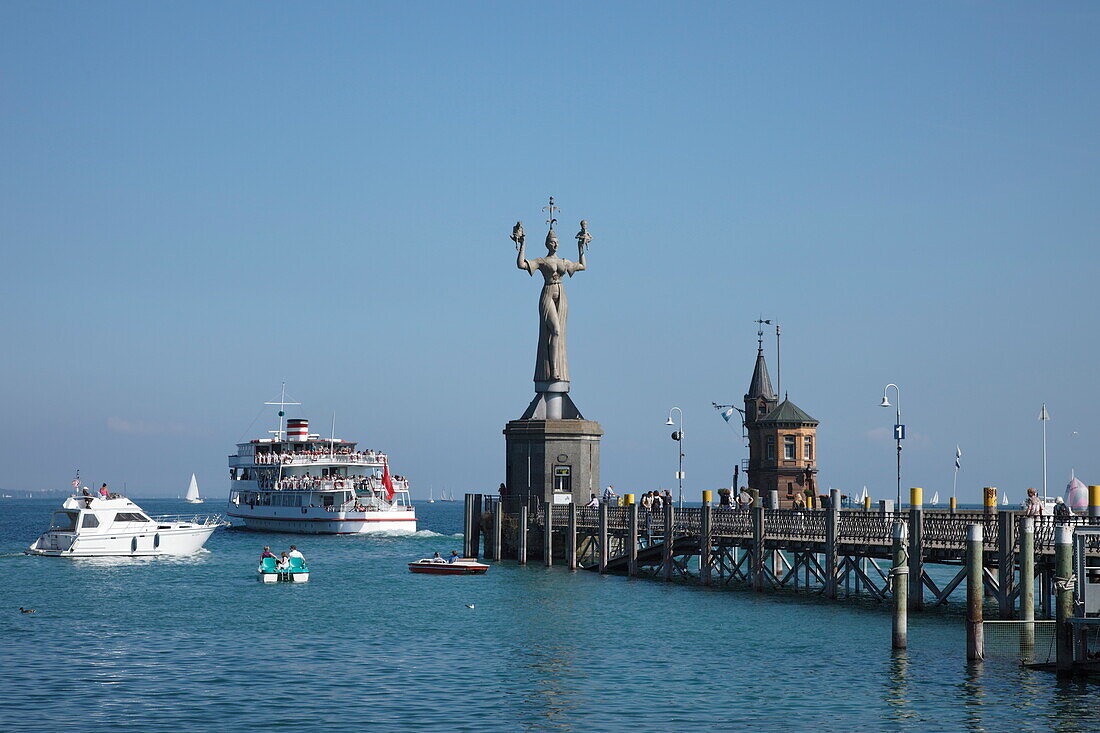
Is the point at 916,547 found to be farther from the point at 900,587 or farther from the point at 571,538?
the point at 571,538

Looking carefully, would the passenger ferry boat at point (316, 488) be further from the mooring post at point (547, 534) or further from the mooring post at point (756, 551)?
the mooring post at point (756, 551)

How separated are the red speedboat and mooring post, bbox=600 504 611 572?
5.13 meters

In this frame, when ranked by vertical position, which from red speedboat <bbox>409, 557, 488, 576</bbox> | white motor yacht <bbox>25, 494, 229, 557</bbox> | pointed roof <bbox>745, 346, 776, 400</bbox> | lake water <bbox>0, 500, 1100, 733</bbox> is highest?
pointed roof <bbox>745, 346, 776, 400</bbox>

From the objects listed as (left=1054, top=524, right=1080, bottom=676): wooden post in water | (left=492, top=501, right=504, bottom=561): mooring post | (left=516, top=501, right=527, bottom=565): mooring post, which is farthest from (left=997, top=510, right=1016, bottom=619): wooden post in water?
(left=492, top=501, right=504, bottom=561): mooring post

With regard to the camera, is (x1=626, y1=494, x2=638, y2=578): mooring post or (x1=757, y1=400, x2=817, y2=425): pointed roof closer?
(x1=626, y1=494, x2=638, y2=578): mooring post

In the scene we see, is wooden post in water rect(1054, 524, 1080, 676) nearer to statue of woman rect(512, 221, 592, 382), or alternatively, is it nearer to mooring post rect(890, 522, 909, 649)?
mooring post rect(890, 522, 909, 649)

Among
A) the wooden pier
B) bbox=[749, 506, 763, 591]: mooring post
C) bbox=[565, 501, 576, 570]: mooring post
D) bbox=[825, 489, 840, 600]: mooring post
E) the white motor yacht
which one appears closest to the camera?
the wooden pier

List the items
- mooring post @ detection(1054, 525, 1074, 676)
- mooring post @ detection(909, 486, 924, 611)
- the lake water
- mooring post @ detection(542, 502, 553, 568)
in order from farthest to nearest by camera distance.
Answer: mooring post @ detection(542, 502, 553, 568) < mooring post @ detection(909, 486, 924, 611) < mooring post @ detection(1054, 525, 1074, 676) < the lake water

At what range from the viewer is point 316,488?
10612cm

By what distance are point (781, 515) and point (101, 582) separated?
28.6 m

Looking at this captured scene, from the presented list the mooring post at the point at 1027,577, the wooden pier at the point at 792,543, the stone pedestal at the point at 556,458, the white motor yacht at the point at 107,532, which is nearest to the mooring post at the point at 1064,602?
the wooden pier at the point at 792,543

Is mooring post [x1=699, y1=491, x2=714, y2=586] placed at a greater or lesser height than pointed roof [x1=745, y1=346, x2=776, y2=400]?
lesser

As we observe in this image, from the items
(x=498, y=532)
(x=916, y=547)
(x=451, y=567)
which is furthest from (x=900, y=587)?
Result: (x=498, y=532)

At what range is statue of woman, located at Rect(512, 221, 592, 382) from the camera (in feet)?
213
